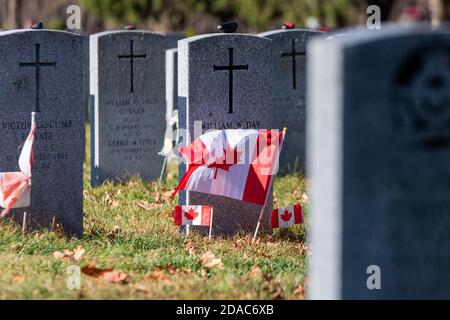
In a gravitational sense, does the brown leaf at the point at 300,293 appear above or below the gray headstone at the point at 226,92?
below

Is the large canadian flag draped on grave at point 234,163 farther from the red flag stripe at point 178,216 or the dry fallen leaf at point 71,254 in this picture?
the dry fallen leaf at point 71,254

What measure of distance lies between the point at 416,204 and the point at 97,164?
8033 millimetres

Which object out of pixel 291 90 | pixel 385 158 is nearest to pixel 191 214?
pixel 385 158

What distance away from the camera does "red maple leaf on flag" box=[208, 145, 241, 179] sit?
375 inches

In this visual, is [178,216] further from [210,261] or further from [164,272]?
[164,272]

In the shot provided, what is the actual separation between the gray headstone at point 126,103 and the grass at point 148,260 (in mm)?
1792

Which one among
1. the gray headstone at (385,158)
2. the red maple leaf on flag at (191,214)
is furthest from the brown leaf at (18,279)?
the red maple leaf on flag at (191,214)

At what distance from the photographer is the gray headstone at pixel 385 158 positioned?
5.41m

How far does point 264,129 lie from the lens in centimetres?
1005

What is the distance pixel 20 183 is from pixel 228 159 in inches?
65.4

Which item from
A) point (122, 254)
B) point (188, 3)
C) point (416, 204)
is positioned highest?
point (188, 3)

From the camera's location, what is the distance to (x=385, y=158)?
5.46 m

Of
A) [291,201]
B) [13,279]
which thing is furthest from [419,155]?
[291,201]
